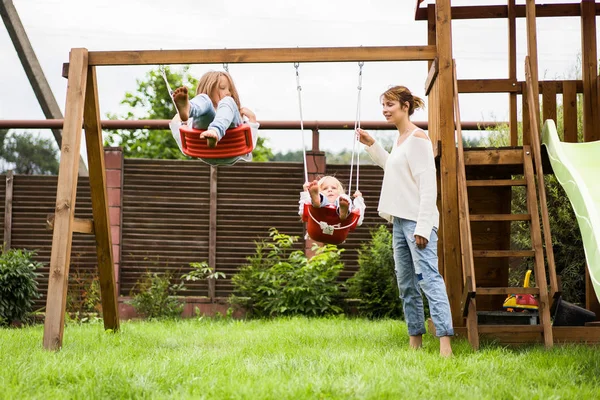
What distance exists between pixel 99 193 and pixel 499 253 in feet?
10.7

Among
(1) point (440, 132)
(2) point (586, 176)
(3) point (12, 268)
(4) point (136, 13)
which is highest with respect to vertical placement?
(4) point (136, 13)

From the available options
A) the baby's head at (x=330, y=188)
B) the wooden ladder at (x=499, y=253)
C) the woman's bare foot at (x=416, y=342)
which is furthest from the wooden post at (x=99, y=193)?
the wooden ladder at (x=499, y=253)

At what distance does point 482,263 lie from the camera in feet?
22.5

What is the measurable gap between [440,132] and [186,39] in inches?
487

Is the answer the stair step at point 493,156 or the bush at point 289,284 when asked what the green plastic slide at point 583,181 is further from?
the bush at point 289,284

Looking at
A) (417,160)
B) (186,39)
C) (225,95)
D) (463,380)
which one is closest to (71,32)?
(186,39)

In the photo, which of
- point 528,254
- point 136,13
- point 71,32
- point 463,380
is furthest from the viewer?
point 136,13

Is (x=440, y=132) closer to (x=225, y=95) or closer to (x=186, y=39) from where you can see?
(x=225, y=95)

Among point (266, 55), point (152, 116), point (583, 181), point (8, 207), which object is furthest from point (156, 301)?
point (152, 116)

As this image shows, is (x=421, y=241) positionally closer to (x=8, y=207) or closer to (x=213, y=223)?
(x=213, y=223)

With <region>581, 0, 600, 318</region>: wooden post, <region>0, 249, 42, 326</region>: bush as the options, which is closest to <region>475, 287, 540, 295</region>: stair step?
<region>581, 0, 600, 318</region>: wooden post

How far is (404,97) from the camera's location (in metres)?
5.37

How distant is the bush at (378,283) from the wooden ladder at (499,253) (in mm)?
2832

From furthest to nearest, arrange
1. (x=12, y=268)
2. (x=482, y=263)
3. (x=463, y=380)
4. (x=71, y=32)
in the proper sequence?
(x=71, y=32), (x=12, y=268), (x=482, y=263), (x=463, y=380)
